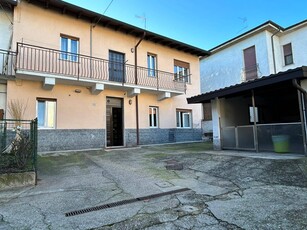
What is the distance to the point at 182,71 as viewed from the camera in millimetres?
16625

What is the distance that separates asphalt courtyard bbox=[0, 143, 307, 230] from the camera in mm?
3246

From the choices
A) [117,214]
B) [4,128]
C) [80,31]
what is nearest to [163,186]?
[117,214]

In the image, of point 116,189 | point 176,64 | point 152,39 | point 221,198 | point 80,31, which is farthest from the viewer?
point 176,64

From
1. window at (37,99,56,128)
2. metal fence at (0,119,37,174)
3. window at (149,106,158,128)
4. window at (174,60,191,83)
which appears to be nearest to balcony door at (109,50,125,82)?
window at (149,106,158,128)

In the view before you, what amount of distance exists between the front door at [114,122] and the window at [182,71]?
5.26 meters

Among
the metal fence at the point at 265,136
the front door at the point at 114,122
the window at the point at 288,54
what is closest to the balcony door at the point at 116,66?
the front door at the point at 114,122

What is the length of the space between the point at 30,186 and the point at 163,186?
10.8ft

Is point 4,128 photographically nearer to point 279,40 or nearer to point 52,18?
point 52,18

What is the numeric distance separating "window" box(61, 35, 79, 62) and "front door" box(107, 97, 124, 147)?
3.06 m

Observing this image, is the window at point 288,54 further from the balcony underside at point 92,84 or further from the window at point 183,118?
the balcony underside at point 92,84

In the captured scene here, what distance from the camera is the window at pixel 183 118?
51.8ft

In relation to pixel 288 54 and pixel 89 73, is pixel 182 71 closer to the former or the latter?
pixel 89 73

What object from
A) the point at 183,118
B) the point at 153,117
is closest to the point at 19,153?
the point at 153,117

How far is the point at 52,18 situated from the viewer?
10953mm
